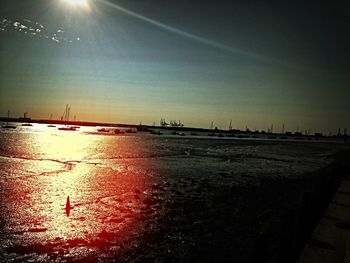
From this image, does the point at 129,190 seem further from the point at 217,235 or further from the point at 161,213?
the point at 217,235

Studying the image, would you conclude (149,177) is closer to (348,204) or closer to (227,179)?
(227,179)

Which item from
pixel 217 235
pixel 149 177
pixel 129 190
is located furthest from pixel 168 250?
pixel 149 177

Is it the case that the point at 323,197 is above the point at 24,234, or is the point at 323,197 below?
above

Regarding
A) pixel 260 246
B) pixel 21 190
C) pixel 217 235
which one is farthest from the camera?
pixel 21 190

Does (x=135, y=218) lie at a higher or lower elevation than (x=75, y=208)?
higher

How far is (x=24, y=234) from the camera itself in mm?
11109

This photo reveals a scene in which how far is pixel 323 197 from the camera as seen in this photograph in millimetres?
12695

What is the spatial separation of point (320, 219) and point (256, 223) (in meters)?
3.18

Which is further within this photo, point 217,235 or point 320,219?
point 217,235

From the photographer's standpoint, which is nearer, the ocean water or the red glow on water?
the ocean water

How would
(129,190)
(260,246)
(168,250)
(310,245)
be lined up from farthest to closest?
(129,190) → (168,250) → (310,245) → (260,246)

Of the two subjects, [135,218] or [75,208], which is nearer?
[135,218]

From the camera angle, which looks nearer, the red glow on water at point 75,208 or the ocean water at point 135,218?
the ocean water at point 135,218

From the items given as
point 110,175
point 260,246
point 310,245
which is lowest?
point 110,175
